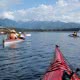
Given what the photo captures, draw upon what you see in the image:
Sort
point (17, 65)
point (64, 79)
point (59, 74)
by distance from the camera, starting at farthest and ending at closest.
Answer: point (17, 65)
point (59, 74)
point (64, 79)

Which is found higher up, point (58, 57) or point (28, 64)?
point (58, 57)

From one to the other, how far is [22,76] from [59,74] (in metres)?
8.48

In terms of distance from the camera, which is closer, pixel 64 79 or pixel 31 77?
pixel 64 79

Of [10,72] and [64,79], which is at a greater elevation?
[64,79]

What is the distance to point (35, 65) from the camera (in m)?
32.1

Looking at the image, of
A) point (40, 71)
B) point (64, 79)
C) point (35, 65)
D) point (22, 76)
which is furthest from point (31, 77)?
point (64, 79)

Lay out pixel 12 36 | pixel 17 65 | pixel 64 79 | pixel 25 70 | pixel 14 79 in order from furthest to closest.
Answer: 1. pixel 12 36
2. pixel 17 65
3. pixel 25 70
4. pixel 14 79
5. pixel 64 79

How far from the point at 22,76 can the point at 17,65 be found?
6.62 meters

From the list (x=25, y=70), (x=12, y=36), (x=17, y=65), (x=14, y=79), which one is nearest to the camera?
(x=14, y=79)

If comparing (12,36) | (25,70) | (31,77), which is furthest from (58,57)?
(12,36)

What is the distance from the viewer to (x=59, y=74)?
17703 mm

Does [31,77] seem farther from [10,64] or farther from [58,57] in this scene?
[10,64]

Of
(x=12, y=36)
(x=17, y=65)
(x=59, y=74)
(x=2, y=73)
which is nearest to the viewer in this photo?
(x=59, y=74)

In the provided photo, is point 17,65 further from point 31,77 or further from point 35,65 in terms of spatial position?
point 31,77
